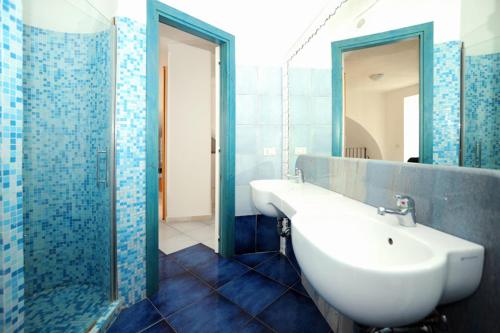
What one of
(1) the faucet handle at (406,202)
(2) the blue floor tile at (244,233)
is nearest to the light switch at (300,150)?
(2) the blue floor tile at (244,233)

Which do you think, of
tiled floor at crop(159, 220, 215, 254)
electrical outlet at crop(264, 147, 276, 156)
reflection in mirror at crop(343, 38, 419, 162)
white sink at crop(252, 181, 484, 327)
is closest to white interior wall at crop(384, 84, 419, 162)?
reflection in mirror at crop(343, 38, 419, 162)

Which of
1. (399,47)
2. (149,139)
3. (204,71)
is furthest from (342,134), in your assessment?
(204,71)

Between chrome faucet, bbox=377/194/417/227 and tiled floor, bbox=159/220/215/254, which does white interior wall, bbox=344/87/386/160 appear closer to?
chrome faucet, bbox=377/194/417/227

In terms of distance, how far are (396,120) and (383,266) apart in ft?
2.14

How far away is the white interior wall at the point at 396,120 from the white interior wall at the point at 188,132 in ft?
8.65

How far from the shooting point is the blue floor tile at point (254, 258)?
193cm

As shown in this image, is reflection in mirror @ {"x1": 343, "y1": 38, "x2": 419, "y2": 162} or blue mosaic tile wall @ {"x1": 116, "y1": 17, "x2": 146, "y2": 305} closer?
reflection in mirror @ {"x1": 343, "y1": 38, "x2": 419, "y2": 162}

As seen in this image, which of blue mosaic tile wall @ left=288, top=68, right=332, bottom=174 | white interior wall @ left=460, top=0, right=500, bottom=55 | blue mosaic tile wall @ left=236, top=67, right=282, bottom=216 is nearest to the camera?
white interior wall @ left=460, top=0, right=500, bottom=55

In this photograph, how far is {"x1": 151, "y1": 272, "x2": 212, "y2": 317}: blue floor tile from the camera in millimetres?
1387

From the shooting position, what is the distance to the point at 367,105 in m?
1.02

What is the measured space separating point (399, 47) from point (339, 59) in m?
0.43

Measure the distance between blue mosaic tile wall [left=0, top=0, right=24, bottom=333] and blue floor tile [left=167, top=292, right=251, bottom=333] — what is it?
0.73 m

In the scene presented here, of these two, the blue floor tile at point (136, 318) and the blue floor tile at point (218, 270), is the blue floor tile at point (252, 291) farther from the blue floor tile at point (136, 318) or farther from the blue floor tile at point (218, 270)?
the blue floor tile at point (136, 318)

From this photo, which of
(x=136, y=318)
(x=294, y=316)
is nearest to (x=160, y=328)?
(x=136, y=318)
